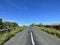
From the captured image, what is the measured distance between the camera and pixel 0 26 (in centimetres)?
5847

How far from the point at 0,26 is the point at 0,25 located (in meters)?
0.78

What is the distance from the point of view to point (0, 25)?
190ft
